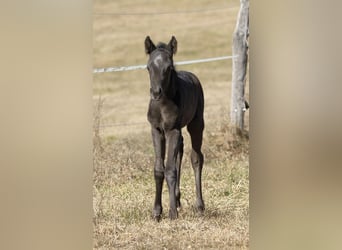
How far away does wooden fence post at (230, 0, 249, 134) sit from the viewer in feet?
13.6

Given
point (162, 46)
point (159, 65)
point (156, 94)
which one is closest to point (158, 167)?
point (156, 94)

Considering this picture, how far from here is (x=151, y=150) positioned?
426 centimetres

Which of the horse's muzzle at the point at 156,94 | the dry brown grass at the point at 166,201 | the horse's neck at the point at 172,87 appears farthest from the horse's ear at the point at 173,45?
the dry brown grass at the point at 166,201

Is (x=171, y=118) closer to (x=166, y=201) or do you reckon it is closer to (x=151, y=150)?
(x=151, y=150)

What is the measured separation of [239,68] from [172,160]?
2.28 ft

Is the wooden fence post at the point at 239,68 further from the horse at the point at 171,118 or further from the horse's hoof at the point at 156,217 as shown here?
the horse's hoof at the point at 156,217

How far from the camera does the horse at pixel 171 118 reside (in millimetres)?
3975

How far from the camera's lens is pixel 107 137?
4340 mm

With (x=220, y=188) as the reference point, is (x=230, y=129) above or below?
above

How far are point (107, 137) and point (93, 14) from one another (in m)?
0.75

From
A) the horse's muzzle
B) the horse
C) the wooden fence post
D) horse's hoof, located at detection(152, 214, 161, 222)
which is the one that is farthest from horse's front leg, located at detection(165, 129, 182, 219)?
the wooden fence post
